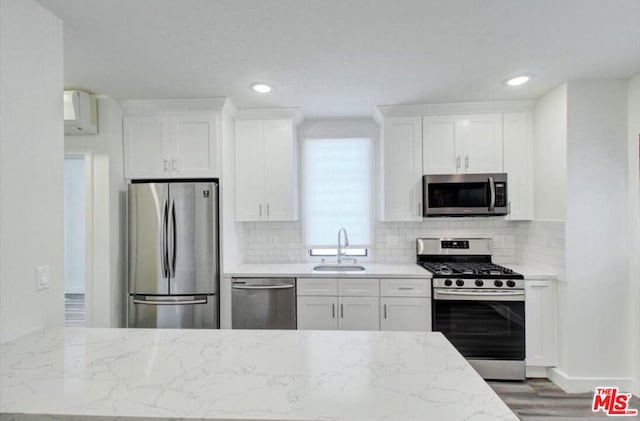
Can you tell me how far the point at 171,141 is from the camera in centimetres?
320

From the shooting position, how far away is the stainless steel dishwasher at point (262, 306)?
10.2ft

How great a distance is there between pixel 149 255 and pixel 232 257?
0.73 meters

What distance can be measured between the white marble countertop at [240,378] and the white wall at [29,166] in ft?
0.64

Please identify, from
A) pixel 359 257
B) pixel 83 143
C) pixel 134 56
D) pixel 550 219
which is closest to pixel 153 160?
pixel 83 143

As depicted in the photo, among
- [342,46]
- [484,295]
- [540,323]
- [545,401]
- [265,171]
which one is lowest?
[545,401]

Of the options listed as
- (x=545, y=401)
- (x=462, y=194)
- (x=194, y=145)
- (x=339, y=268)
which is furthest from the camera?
(x=339, y=268)

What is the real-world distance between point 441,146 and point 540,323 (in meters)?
1.78

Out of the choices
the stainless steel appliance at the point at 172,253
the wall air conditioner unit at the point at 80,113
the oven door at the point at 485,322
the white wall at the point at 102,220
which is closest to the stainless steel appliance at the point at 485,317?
the oven door at the point at 485,322

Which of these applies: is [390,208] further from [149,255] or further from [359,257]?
[149,255]

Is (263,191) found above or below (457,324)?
above

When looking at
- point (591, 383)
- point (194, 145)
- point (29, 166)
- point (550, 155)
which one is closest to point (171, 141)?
point (194, 145)

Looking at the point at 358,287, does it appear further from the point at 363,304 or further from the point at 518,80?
the point at 518,80

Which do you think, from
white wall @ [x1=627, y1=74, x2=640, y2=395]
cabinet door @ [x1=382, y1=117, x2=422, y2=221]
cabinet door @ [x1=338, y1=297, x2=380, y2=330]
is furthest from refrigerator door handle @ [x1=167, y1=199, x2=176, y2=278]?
white wall @ [x1=627, y1=74, x2=640, y2=395]

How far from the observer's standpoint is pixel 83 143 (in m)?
3.03
